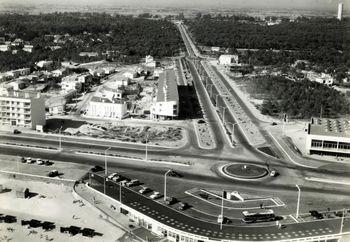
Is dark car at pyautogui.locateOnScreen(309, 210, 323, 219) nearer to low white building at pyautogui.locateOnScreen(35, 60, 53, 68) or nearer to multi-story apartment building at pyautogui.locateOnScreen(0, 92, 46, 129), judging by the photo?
multi-story apartment building at pyautogui.locateOnScreen(0, 92, 46, 129)

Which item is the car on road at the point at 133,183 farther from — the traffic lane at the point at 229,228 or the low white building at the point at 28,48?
the low white building at the point at 28,48

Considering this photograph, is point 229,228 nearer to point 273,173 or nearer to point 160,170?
point 273,173

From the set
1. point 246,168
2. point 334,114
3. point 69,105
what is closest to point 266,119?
point 334,114

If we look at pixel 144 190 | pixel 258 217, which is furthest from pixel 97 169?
pixel 258 217

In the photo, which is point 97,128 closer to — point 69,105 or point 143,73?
point 69,105

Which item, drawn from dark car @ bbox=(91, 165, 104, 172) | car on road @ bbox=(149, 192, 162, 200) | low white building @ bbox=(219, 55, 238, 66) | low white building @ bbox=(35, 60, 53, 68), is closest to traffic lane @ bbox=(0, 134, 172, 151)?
dark car @ bbox=(91, 165, 104, 172)

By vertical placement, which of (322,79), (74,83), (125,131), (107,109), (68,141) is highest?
(322,79)
